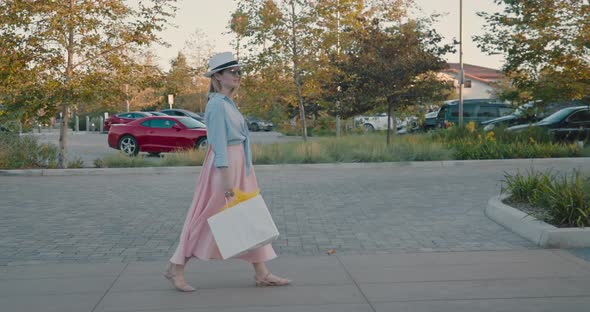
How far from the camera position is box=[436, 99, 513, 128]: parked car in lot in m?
32.4

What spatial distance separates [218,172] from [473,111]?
29439 mm

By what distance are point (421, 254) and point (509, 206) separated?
2286 millimetres

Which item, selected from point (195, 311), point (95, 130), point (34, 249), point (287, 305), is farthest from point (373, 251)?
point (95, 130)

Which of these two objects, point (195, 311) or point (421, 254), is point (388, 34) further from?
point (195, 311)

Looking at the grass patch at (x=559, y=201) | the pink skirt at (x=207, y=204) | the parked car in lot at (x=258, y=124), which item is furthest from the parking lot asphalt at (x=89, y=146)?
the parked car in lot at (x=258, y=124)

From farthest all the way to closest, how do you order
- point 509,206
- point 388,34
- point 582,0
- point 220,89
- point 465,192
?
point 388,34 < point 582,0 < point 465,192 < point 509,206 < point 220,89

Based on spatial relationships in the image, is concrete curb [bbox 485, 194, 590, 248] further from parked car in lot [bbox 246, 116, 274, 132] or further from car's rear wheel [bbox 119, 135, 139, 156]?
parked car in lot [bbox 246, 116, 274, 132]

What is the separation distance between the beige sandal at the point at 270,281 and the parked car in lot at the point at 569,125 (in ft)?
59.1

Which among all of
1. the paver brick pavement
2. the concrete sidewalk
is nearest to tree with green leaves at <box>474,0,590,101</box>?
the paver brick pavement

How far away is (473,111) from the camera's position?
108ft

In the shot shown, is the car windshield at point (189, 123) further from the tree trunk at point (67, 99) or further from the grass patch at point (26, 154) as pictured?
the tree trunk at point (67, 99)

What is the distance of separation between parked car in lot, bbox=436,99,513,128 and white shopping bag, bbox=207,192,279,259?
28.3 metres

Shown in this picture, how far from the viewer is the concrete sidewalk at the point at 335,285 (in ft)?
16.0

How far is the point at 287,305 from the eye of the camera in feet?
16.0
